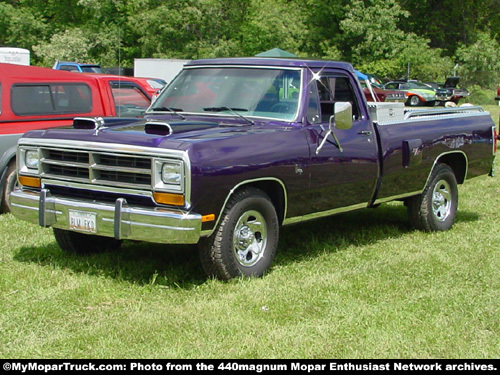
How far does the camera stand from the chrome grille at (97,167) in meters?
5.56

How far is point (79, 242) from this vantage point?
682 cm

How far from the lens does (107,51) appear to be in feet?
157

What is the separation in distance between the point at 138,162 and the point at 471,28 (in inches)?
1967

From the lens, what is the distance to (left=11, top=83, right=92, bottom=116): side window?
8.74m

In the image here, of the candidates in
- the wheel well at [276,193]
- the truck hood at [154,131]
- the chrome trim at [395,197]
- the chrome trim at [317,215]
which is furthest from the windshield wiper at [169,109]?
the chrome trim at [395,197]

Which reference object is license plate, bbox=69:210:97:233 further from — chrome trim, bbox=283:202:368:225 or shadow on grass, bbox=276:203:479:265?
shadow on grass, bbox=276:203:479:265

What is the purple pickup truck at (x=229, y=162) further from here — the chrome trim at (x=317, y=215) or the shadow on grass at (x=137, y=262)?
the shadow on grass at (x=137, y=262)

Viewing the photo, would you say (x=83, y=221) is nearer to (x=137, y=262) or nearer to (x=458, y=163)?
(x=137, y=262)

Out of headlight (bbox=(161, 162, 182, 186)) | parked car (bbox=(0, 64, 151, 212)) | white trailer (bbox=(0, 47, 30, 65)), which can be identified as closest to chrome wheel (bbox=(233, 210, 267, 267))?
headlight (bbox=(161, 162, 182, 186))

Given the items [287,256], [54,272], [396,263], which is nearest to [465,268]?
[396,263]

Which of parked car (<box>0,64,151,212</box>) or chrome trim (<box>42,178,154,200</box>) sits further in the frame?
parked car (<box>0,64,151,212</box>)

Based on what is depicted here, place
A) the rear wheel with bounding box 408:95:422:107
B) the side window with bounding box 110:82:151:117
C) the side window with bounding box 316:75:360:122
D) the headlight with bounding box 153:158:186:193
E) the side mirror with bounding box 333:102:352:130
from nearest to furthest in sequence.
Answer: the headlight with bounding box 153:158:186:193 → the side mirror with bounding box 333:102:352:130 → the side window with bounding box 316:75:360:122 → the side window with bounding box 110:82:151:117 → the rear wheel with bounding box 408:95:422:107

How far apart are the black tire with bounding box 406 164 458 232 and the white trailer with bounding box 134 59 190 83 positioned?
24.3 meters
